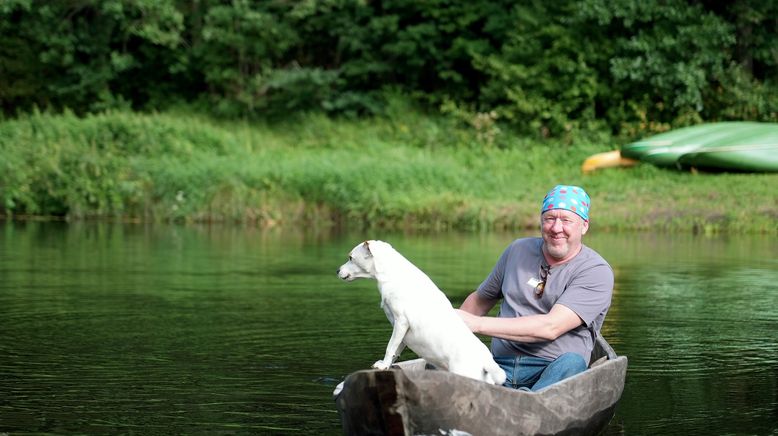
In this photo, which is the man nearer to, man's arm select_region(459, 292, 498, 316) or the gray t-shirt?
the gray t-shirt

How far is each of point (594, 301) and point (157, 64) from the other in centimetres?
3683

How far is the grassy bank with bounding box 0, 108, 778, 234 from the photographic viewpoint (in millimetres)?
27625

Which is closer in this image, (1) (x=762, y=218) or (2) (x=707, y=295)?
(2) (x=707, y=295)

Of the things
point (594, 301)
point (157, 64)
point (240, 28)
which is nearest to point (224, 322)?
point (594, 301)

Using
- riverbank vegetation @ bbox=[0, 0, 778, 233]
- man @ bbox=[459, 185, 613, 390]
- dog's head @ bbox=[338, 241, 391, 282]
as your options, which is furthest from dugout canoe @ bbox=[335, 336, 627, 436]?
riverbank vegetation @ bbox=[0, 0, 778, 233]

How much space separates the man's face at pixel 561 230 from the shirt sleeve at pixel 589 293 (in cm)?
18

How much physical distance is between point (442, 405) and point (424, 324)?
604 mm

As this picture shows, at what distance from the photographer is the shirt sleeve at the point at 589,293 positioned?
24.6 ft

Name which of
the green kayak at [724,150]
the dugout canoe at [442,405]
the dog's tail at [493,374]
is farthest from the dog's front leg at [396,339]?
the green kayak at [724,150]

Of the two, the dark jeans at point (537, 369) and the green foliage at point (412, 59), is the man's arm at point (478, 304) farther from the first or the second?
the green foliage at point (412, 59)

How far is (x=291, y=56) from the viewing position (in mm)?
42125

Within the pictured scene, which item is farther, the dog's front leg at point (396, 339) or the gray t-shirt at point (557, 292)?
the gray t-shirt at point (557, 292)

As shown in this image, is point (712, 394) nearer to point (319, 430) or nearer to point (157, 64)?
point (319, 430)

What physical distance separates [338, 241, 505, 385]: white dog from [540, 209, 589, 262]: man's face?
86 centimetres
